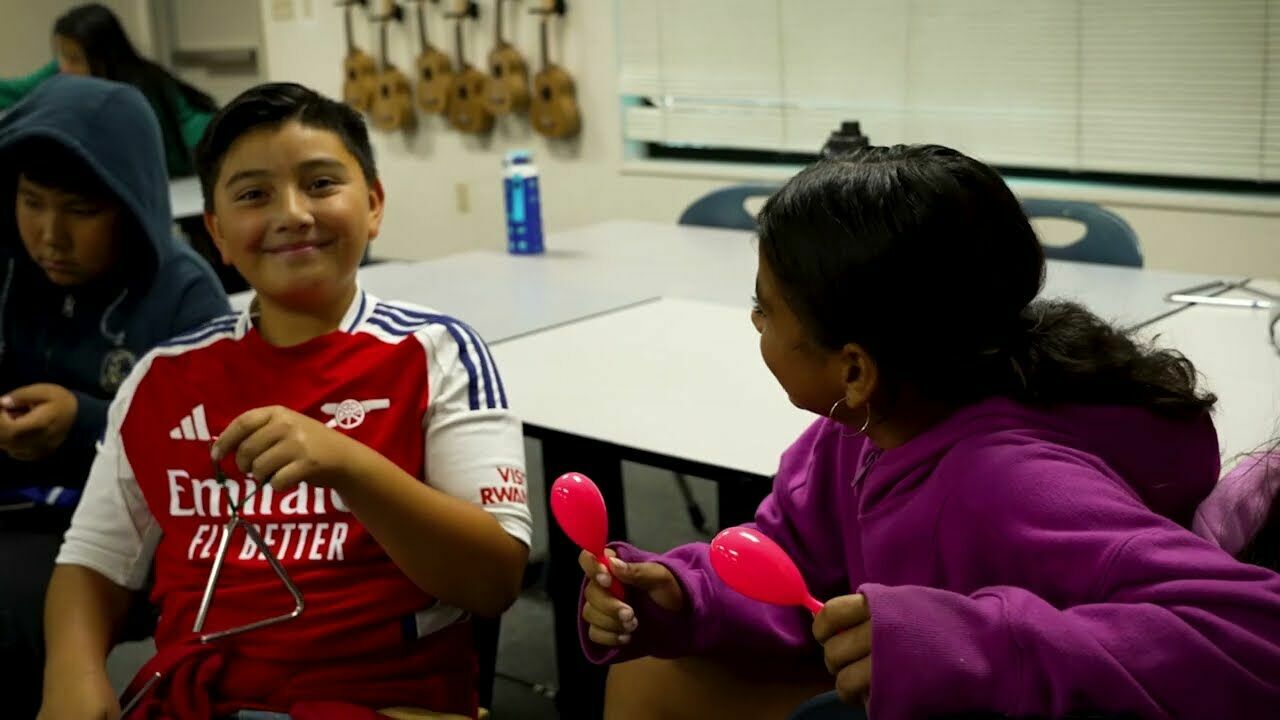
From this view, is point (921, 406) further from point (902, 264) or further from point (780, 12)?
point (780, 12)

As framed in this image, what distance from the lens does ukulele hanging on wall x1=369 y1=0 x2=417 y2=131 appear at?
540 centimetres

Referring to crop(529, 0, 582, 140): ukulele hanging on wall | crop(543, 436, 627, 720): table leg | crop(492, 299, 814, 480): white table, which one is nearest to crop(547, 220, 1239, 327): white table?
crop(492, 299, 814, 480): white table

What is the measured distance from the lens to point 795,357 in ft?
3.32

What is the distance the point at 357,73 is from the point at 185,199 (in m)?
1.40

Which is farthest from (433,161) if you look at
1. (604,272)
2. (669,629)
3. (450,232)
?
(669,629)

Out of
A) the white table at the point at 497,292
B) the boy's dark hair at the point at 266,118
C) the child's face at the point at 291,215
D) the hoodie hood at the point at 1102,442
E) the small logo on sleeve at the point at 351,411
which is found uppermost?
the boy's dark hair at the point at 266,118

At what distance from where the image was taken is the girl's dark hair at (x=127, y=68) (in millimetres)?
4797

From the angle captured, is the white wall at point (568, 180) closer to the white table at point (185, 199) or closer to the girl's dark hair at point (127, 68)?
the girl's dark hair at point (127, 68)

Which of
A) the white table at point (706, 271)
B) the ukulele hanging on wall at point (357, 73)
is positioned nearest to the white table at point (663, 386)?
the white table at point (706, 271)

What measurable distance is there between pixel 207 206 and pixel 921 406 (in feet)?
2.97

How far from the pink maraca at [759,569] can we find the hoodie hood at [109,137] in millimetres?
1112

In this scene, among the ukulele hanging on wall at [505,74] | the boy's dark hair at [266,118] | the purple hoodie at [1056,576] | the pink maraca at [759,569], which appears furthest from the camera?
the ukulele hanging on wall at [505,74]

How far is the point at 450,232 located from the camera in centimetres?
557

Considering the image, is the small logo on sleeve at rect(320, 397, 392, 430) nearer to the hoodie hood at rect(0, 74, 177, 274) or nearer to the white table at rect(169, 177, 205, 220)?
the hoodie hood at rect(0, 74, 177, 274)
